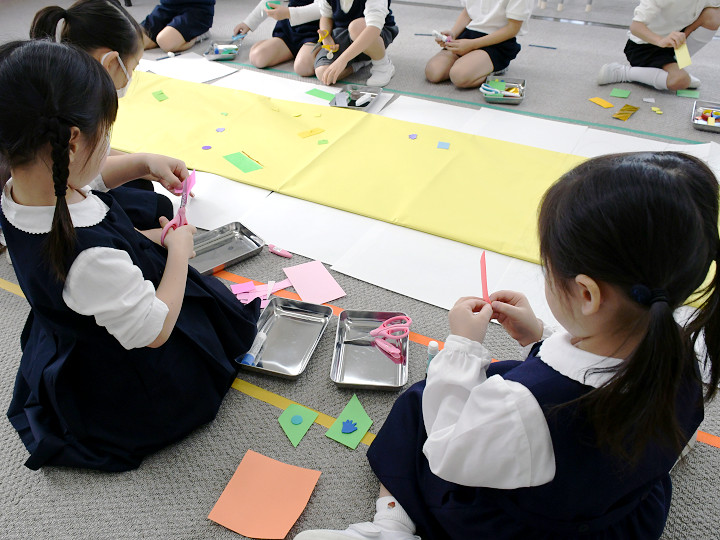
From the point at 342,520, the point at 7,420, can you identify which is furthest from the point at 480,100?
the point at 7,420

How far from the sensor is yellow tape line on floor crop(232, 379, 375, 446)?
1075 mm

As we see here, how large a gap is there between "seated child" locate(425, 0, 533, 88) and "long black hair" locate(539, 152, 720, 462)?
191 cm

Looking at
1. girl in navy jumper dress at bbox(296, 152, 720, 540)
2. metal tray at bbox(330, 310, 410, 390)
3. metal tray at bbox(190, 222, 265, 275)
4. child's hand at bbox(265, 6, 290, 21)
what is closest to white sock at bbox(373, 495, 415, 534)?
girl in navy jumper dress at bbox(296, 152, 720, 540)

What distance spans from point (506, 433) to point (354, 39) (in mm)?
2190

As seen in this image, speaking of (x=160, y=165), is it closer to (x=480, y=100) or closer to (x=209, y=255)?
(x=209, y=255)

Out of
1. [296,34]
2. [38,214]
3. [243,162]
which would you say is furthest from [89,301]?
[296,34]

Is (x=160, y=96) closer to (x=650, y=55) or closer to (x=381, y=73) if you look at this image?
(x=381, y=73)

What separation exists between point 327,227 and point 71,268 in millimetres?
883

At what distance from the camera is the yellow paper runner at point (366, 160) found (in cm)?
157

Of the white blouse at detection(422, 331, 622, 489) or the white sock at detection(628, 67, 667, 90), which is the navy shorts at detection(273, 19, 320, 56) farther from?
the white blouse at detection(422, 331, 622, 489)

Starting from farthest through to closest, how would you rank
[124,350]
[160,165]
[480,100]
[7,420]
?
1. [480,100]
2. [160,165]
3. [7,420]
4. [124,350]

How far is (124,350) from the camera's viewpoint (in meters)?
0.92

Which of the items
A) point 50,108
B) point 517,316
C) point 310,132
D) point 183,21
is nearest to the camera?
point 50,108

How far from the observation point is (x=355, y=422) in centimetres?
106
